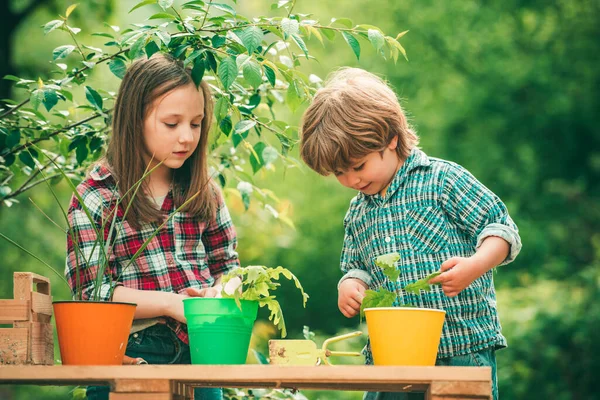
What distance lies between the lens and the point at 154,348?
6.89 ft

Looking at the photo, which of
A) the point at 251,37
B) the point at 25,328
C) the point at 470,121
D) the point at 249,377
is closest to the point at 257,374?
the point at 249,377

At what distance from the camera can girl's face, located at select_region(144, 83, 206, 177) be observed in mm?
2174

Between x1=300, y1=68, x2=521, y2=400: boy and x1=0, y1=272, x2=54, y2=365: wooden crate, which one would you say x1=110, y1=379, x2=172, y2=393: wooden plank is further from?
x1=300, y1=68, x2=521, y2=400: boy

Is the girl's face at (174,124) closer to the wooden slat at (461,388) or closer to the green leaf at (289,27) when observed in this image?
the green leaf at (289,27)

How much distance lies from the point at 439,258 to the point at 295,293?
7.63m

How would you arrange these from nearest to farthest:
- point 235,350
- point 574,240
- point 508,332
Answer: point 235,350, point 508,332, point 574,240

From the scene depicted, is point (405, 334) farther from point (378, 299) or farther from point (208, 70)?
point (208, 70)

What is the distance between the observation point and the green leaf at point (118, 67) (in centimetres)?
232

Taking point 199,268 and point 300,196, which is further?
point 300,196

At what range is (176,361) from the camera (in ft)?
6.97

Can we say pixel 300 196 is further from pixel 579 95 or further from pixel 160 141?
pixel 160 141

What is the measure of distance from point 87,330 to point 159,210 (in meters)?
0.63

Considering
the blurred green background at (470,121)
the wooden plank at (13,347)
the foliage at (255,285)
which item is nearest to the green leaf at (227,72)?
the foliage at (255,285)

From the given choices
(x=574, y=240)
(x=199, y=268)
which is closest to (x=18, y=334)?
(x=199, y=268)
